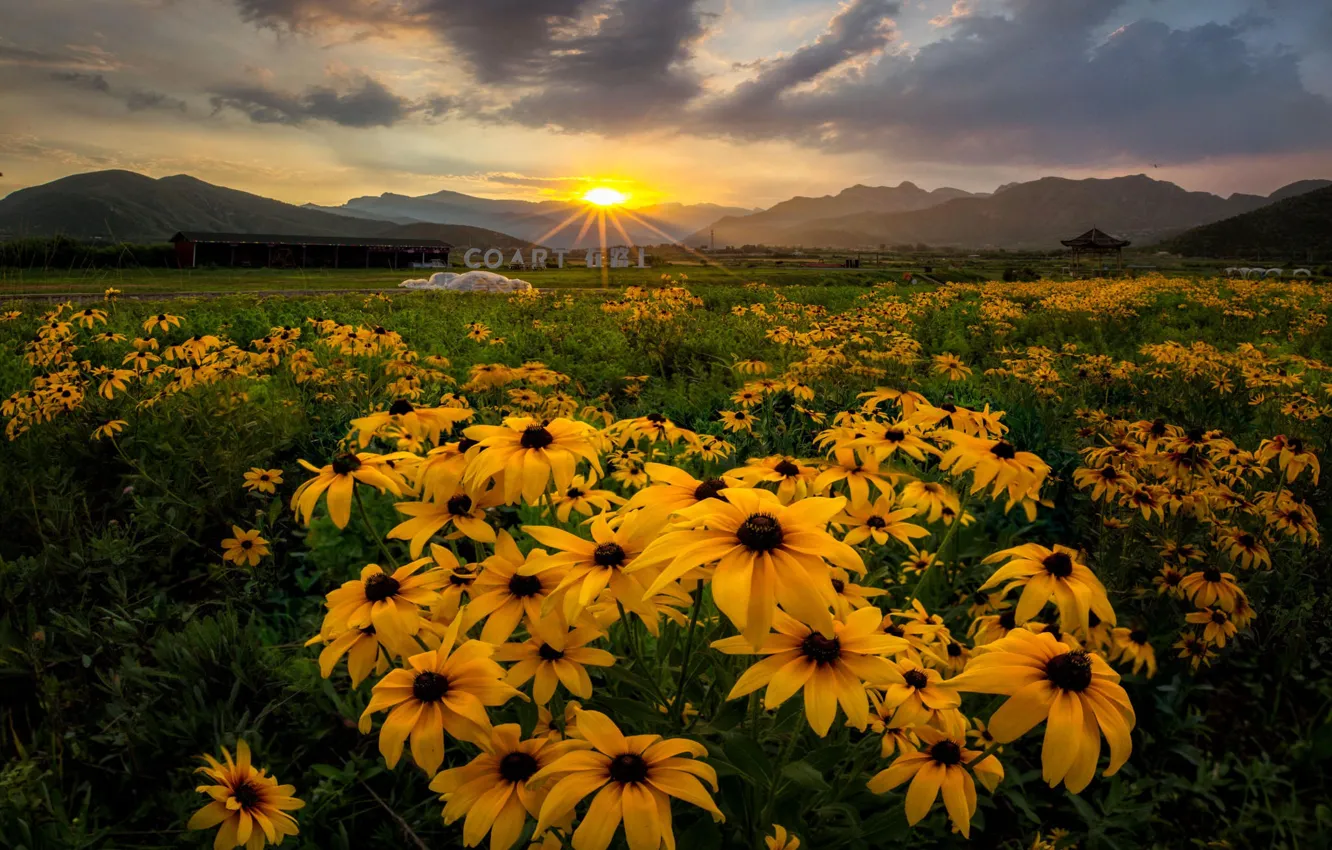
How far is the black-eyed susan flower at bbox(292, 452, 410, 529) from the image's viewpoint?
1688mm

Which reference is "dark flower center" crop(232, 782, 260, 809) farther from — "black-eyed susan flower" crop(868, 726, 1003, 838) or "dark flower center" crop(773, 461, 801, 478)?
"dark flower center" crop(773, 461, 801, 478)

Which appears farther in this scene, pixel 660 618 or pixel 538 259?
pixel 538 259

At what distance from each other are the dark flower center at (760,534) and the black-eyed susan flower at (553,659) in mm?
368

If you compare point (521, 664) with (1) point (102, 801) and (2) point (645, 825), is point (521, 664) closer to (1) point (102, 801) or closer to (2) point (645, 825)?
(2) point (645, 825)

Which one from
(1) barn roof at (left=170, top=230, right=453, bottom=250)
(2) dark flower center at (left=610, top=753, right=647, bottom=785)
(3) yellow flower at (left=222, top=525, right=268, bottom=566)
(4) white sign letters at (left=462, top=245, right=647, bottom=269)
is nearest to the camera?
(2) dark flower center at (left=610, top=753, right=647, bottom=785)

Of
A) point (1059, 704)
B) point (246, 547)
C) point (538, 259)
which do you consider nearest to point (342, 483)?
point (1059, 704)

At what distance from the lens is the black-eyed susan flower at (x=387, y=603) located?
1.42 meters

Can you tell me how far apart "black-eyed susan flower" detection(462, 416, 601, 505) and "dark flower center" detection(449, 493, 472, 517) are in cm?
9

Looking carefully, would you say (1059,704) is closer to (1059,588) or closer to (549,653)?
(1059,588)

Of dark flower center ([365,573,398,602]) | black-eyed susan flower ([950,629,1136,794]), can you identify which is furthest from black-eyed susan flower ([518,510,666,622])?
black-eyed susan flower ([950,629,1136,794])

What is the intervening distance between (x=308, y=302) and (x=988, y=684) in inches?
657

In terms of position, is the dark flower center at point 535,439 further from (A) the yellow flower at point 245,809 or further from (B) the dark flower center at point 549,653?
(A) the yellow flower at point 245,809

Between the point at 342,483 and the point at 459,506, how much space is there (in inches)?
14.0

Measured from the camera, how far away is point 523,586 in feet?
4.59
